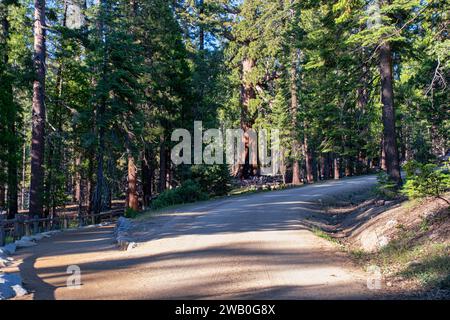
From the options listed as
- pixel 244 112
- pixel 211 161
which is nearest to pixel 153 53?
pixel 211 161

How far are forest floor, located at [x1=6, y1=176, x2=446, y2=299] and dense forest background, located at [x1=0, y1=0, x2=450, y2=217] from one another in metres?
6.19

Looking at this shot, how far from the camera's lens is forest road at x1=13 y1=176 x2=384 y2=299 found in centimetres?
689

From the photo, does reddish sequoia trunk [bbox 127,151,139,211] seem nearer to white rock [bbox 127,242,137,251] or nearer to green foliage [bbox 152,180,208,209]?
green foliage [bbox 152,180,208,209]

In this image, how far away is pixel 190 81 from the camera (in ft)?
103

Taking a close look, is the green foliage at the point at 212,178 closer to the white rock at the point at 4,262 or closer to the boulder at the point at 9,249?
the boulder at the point at 9,249

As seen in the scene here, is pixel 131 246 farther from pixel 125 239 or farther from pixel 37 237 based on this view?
pixel 37 237

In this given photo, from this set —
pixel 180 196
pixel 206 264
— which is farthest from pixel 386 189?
pixel 180 196

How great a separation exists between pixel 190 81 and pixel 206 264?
2395 centimetres

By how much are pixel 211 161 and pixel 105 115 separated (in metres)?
10.3

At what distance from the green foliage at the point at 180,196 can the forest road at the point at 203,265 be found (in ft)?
32.2

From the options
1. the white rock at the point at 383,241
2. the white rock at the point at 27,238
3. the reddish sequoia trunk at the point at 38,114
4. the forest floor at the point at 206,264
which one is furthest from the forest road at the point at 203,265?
the reddish sequoia trunk at the point at 38,114

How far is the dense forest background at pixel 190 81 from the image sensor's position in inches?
647

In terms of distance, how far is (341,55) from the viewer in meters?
16.4

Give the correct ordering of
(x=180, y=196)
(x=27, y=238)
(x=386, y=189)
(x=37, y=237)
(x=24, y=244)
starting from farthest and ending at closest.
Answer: (x=180, y=196) → (x=386, y=189) → (x=37, y=237) → (x=27, y=238) → (x=24, y=244)
